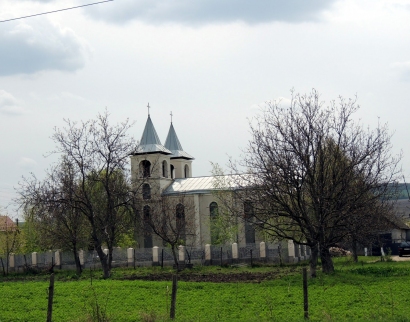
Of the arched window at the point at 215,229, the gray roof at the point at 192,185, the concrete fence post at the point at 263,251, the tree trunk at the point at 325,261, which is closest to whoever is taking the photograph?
the tree trunk at the point at 325,261

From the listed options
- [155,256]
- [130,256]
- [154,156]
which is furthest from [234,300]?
[154,156]

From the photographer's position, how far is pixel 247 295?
68.8 ft

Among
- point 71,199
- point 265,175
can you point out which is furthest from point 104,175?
point 265,175

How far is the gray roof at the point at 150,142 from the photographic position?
65188 millimetres

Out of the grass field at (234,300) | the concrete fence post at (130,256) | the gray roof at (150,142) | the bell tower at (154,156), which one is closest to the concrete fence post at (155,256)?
the concrete fence post at (130,256)

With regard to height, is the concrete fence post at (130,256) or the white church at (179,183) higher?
the white church at (179,183)

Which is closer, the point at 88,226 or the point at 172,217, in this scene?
the point at 88,226

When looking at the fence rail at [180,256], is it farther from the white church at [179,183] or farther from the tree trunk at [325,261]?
the tree trunk at [325,261]

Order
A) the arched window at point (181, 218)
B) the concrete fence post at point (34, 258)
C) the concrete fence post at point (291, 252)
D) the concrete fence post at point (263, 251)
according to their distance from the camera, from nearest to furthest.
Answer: the concrete fence post at point (291, 252), the concrete fence post at point (263, 251), the arched window at point (181, 218), the concrete fence post at point (34, 258)

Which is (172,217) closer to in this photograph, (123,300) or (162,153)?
(162,153)

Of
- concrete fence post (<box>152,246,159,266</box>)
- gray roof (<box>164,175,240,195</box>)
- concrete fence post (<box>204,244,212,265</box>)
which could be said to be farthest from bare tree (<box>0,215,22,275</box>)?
gray roof (<box>164,175,240,195</box>)

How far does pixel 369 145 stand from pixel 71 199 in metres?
16.1

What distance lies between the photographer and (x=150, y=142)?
66500mm

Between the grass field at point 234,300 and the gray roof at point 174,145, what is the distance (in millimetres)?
46474
